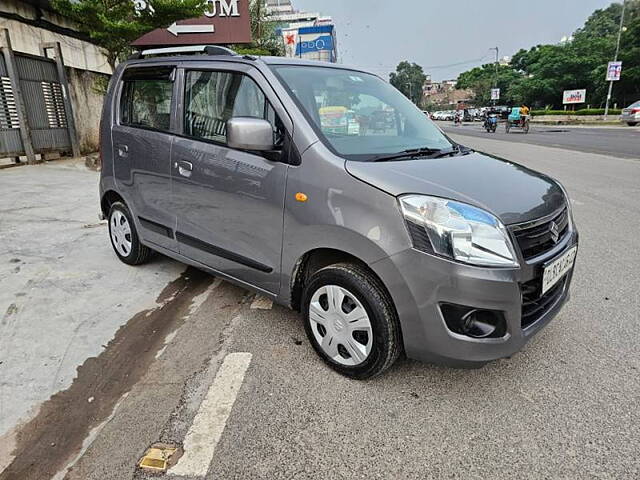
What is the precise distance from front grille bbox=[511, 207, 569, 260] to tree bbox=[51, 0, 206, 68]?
968 centimetres

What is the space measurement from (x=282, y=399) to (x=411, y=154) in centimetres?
158

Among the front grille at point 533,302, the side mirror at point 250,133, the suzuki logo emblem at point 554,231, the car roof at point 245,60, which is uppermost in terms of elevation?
the car roof at point 245,60

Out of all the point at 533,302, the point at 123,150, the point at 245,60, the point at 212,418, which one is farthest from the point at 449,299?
the point at 123,150

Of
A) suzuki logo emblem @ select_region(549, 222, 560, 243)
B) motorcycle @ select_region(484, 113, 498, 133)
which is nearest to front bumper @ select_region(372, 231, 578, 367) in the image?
suzuki logo emblem @ select_region(549, 222, 560, 243)

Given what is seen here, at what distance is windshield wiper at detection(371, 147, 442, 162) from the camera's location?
2.51 metres

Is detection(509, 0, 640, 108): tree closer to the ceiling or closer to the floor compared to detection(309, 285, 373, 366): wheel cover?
closer to the ceiling

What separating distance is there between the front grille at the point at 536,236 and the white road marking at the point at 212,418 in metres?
1.64

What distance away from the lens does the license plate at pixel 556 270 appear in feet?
7.38

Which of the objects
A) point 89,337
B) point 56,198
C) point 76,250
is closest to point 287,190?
point 89,337

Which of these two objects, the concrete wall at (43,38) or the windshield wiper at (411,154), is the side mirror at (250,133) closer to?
the windshield wiper at (411,154)

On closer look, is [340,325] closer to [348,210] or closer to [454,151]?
[348,210]

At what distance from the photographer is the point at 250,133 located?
2.47 metres

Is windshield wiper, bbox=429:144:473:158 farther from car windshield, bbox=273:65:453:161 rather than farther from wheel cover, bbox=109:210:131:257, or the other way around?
wheel cover, bbox=109:210:131:257

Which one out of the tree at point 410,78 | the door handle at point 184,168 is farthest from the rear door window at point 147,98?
the tree at point 410,78
